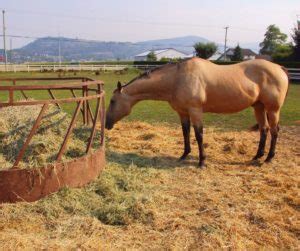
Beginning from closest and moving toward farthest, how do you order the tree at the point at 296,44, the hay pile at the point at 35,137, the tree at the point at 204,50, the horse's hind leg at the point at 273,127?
1. the hay pile at the point at 35,137
2. the horse's hind leg at the point at 273,127
3. the tree at the point at 296,44
4. the tree at the point at 204,50

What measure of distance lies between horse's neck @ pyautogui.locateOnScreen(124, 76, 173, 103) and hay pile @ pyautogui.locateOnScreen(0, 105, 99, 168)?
1.21m

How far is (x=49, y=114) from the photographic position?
625 centimetres

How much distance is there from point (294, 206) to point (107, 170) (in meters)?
2.89

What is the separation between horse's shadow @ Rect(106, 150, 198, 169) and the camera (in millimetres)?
6910

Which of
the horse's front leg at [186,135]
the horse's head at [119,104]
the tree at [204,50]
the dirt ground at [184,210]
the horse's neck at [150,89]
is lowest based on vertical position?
the dirt ground at [184,210]

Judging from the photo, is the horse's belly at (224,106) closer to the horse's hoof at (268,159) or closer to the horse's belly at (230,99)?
the horse's belly at (230,99)

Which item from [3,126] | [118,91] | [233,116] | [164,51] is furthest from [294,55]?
[164,51]

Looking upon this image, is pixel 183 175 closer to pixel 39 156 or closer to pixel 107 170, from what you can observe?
pixel 107 170

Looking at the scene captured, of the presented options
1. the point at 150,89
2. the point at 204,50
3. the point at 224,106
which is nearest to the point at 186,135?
the point at 224,106

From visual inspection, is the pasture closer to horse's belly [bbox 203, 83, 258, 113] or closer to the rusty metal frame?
the rusty metal frame

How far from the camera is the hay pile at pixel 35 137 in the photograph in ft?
17.2

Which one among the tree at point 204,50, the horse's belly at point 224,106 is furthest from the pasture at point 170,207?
the tree at point 204,50

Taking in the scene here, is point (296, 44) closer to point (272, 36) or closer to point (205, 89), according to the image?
→ point (205, 89)

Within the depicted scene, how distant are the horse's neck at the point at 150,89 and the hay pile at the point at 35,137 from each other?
1.21 m
